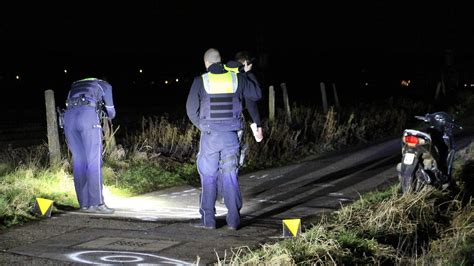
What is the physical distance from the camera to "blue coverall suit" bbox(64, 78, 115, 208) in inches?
306

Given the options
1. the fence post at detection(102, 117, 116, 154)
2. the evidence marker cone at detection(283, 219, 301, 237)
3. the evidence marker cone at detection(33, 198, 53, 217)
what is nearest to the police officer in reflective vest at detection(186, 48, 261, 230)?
the evidence marker cone at detection(283, 219, 301, 237)

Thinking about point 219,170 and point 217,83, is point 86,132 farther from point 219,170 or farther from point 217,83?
point 217,83

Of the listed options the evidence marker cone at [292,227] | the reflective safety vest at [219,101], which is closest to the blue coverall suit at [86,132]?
the reflective safety vest at [219,101]

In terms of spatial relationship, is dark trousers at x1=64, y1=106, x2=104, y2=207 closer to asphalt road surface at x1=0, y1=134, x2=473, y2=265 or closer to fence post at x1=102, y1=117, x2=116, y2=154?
asphalt road surface at x1=0, y1=134, x2=473, y2=265

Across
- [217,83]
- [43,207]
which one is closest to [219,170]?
[217,83]

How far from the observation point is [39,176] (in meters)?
8.88

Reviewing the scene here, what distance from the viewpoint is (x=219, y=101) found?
6812 mm

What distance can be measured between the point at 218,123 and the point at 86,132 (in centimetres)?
180

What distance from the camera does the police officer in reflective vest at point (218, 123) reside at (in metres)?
6.80

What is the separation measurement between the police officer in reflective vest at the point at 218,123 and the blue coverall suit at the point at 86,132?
4.74 feet

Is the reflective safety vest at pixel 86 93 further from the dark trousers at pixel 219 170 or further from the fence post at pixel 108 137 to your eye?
the fence post at pixel 108 137

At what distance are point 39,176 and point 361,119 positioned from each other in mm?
11233

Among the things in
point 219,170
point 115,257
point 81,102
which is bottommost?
point 115,257

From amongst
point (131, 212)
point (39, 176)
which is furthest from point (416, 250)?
point (39, 176)
